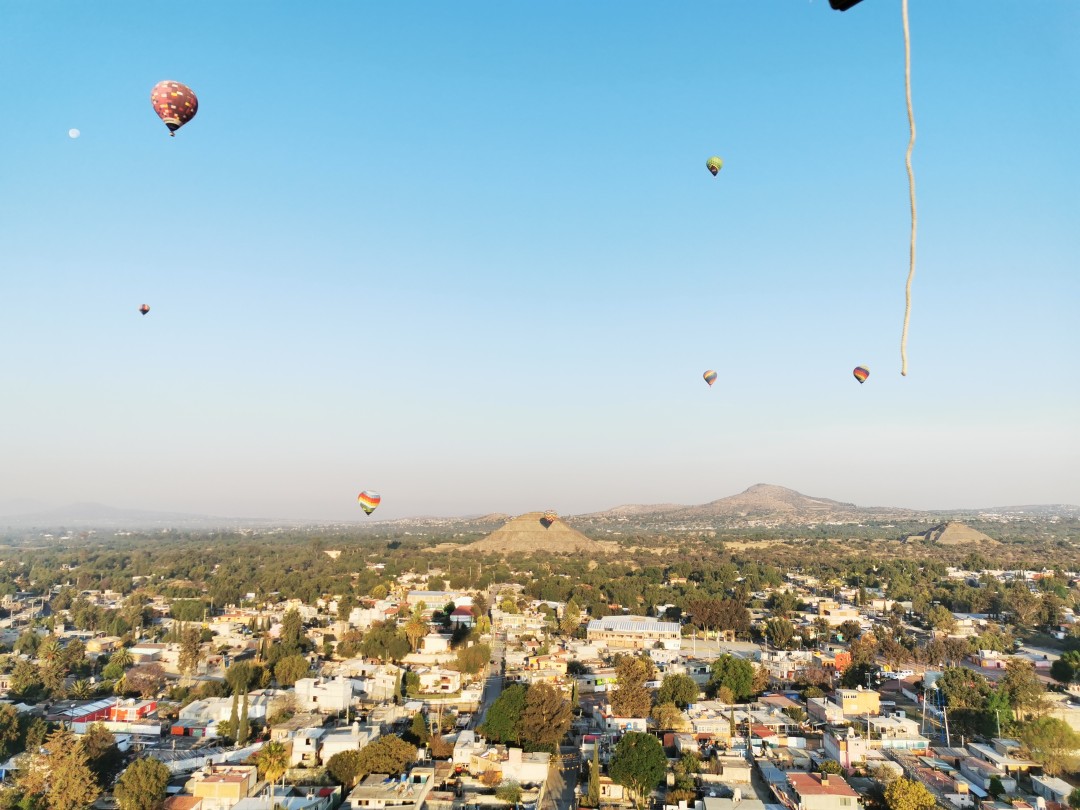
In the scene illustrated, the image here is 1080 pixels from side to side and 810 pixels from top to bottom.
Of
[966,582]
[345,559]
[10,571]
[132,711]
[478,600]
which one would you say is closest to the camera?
[132,711]

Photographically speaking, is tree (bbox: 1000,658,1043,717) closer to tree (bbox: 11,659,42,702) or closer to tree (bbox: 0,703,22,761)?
tree (bbox: 0,703,22,761)

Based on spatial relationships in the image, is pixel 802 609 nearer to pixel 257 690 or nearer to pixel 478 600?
pixel 478 600

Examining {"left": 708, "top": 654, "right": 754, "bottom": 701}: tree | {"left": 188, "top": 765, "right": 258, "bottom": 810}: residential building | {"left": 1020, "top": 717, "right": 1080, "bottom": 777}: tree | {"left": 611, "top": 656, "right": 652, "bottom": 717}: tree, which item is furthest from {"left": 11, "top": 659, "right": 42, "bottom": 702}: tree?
{"left": 1020, "top": 717, "right": 1080, "bottom": 777}: tree

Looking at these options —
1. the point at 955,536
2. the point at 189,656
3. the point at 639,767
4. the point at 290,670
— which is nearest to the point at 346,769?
the point at 639,767

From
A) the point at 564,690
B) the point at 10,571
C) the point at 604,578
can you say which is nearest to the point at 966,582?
the point at 604,578

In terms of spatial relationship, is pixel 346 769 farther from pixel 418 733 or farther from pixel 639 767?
pixel 639 767

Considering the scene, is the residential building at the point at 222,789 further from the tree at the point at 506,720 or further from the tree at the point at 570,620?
the tree at the point at 570,620

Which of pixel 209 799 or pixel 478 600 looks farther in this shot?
pixel 478 600
